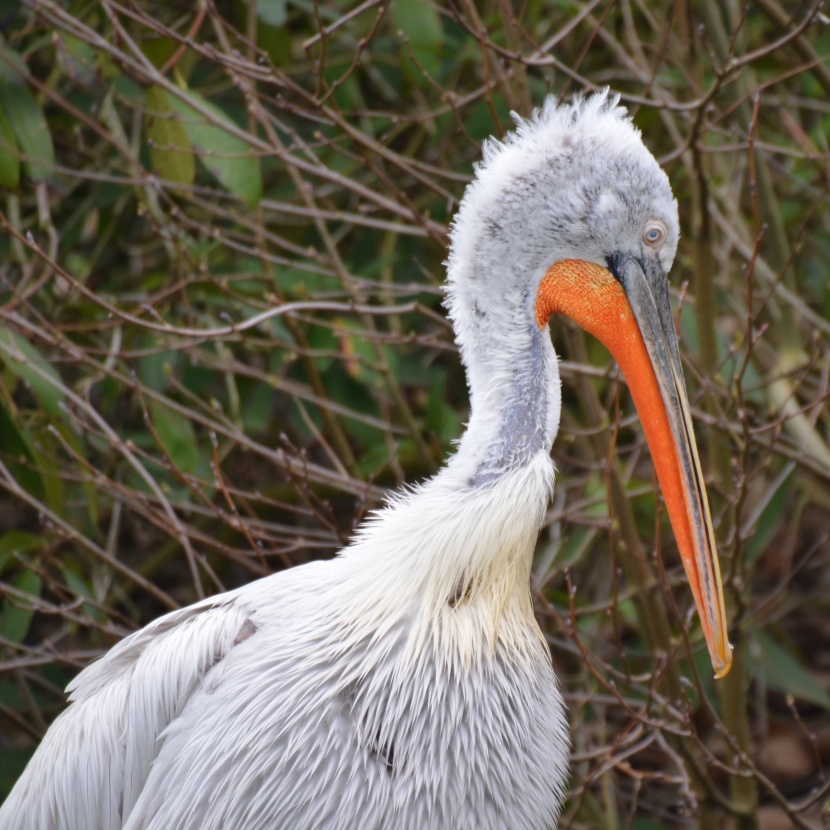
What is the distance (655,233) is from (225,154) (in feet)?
4.98

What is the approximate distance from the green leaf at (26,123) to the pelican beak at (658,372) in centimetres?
202

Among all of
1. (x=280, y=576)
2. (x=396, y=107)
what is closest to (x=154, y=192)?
(x=396, y=107)

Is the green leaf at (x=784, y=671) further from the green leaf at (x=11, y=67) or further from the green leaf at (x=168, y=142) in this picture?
the green leaf at (x=11, y=67)

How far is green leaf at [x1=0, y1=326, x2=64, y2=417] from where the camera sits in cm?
331

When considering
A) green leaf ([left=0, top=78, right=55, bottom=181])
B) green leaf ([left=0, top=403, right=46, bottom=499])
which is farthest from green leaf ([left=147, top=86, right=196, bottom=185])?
green leaf ([left=0, top=403, right=46, bottom=499])

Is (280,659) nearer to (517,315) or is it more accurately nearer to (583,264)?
(517,315)

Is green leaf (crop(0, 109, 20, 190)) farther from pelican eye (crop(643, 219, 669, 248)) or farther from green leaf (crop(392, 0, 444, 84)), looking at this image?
pelican eye (crop(643, 219, 669, 248))

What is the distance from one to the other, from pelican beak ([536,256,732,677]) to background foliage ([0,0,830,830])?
278 mm

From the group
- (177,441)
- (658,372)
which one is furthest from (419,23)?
(658,372)

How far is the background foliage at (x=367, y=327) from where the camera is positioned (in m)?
3.25

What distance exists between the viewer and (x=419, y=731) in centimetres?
236

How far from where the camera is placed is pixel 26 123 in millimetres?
3707

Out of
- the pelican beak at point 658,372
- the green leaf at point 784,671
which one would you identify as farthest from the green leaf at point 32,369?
the green leaf at point 784,671

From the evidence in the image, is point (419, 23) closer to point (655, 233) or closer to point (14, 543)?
point (655, 233)
